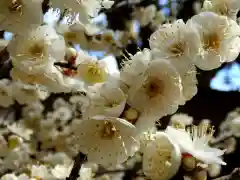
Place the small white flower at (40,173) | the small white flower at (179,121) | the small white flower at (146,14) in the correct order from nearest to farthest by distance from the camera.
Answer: the small white flower at (179,121) < the small white flower at (40,173) < the small white flower at (146,14)

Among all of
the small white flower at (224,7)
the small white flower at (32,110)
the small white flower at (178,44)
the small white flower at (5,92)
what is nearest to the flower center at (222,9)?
the small white flower at (224,7)

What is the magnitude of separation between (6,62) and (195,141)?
517mm

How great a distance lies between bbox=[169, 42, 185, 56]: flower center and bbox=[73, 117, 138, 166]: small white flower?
19 cm

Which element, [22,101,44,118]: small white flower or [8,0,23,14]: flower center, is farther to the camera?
[22,101,44,118]: small white flower

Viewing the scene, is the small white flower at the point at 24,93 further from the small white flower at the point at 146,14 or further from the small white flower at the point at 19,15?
the small white flower at the point at 146,14

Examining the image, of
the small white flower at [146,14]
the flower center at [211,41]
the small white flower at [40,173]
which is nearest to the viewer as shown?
the flower center at [211,41]

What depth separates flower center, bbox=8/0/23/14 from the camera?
91cm

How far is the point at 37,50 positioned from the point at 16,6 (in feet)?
0.59

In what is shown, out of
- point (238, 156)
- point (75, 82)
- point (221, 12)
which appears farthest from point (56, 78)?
point (238, 156)

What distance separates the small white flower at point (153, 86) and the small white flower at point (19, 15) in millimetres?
228

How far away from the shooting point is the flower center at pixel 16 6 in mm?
906

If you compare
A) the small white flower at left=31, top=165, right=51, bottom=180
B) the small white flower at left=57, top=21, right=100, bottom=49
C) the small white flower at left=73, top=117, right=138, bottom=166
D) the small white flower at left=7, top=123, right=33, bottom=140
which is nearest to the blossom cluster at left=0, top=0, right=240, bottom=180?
the small white flower at left=73, top=117, right=138, bottom=166

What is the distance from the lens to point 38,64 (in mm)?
1042

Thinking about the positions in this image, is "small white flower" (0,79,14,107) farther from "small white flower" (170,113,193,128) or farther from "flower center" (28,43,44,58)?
"small white flower" (170,113,193,128)
